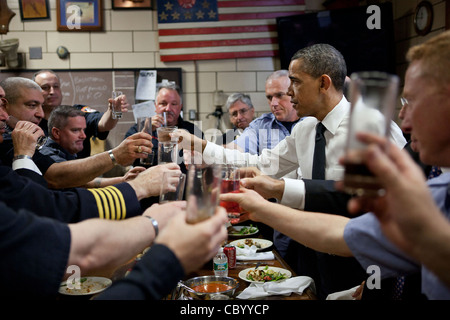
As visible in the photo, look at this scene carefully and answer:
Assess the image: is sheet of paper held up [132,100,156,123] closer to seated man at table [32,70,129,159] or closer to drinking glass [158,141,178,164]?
seated man at table [32,70,129,159]

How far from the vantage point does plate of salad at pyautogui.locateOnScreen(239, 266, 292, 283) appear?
78.2 inches

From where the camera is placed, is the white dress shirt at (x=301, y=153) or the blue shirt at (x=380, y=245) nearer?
the blue shirt at (x=380, y=245)

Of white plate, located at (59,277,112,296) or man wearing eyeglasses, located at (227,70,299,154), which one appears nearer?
white plate, located at (59,277,112,296)

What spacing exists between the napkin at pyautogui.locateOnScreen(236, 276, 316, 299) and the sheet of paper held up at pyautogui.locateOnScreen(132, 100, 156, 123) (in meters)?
3.62

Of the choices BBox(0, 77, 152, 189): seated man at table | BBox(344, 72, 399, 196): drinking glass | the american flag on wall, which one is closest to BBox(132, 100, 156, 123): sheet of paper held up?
the american flag on wall

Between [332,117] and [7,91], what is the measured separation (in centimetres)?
229

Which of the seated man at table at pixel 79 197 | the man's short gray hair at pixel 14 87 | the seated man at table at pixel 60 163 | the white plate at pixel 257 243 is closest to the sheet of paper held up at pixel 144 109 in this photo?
the seated man at table at pixel 60 163

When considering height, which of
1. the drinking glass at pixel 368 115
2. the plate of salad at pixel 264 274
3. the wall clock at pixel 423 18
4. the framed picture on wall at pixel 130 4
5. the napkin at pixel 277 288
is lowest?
the plate of salad at pixel 264 274

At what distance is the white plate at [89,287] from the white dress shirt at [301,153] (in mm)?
960

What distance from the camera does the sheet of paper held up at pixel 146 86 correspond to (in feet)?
16.8

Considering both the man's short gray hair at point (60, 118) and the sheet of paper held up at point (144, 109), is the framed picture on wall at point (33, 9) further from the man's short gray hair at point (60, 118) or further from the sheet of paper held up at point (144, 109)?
the man's short gray hair at point (60, 118)

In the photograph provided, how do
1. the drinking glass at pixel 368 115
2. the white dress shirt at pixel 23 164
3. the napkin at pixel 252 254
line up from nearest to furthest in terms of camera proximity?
the drinking glass at pixel 368 115 < the white dress shirt at pixel 23 164 < the napkin at pixel 252 254

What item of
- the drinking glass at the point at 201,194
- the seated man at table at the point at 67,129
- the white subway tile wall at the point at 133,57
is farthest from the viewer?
the white subway tile wall at the point at 133,57
